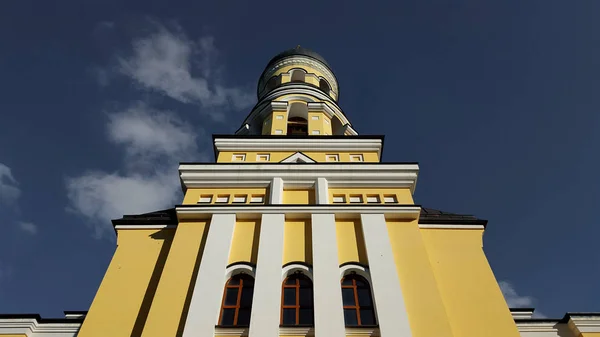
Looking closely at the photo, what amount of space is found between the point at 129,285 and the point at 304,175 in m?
5.88

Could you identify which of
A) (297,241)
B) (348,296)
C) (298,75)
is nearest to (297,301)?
(348,296)

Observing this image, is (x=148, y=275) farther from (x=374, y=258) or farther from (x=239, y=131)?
(x=239, y=131)

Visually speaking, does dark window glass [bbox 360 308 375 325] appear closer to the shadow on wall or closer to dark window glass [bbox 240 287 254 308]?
dark window glass [bbox 240 287 254 308]

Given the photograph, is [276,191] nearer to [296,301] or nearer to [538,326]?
[296,301]

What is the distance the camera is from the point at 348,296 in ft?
34.9

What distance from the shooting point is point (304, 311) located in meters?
10.3

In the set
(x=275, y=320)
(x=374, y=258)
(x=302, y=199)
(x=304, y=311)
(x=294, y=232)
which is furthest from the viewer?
(x=302, y=199)

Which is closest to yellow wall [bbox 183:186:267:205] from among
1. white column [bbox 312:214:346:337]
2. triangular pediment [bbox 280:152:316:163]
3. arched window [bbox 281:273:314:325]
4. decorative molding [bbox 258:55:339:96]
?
triangular pediment [bbox 280:152:316:163]

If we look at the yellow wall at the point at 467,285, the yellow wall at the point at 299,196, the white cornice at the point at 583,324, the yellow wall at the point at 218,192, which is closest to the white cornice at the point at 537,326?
the white cornice at the point at 583,324

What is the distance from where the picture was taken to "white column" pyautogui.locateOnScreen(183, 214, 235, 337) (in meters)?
9.58

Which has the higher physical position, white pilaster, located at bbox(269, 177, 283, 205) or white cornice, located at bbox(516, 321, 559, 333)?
white pilaster, located at bbox(269, 177, 283, 205)

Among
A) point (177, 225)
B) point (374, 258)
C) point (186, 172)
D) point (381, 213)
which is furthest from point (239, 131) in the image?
point (374, 258)

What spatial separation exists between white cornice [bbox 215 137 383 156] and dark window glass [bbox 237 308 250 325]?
7.06 m

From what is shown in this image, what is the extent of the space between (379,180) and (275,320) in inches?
239
